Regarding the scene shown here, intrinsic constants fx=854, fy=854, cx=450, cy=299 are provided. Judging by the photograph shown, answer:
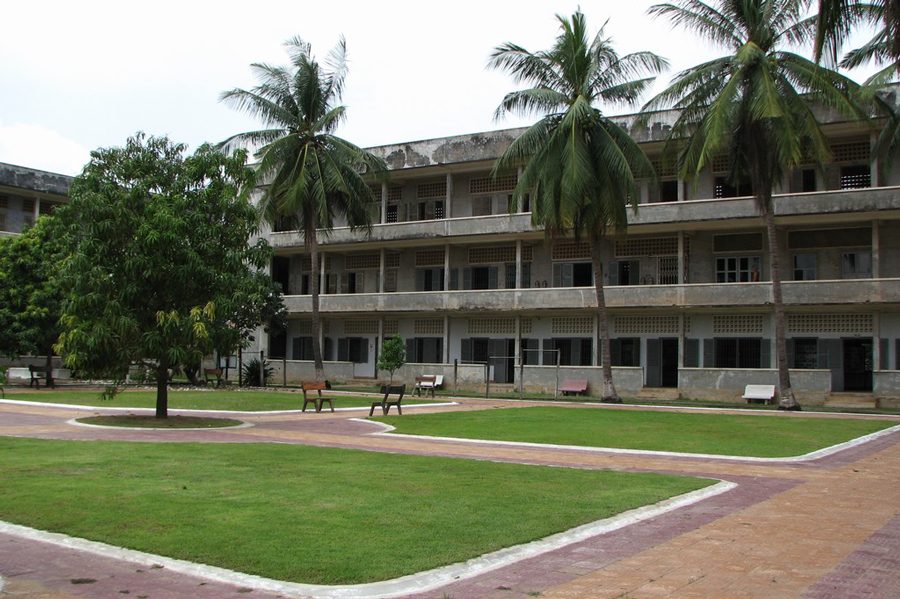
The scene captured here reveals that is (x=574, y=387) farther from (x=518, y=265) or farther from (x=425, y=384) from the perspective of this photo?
(x=425, y=384)

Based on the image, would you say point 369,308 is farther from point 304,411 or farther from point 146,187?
point 146,187

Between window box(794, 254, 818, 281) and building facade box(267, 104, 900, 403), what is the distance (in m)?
0.06

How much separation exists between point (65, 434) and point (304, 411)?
8614 millimetres

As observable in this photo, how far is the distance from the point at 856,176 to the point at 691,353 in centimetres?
1003

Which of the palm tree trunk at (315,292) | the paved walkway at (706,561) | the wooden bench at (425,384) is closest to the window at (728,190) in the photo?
the wooden bench at (425,384)

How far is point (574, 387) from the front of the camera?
3719 cm

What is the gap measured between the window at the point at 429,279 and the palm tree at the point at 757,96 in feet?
57.3

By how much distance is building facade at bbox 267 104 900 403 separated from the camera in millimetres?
34281

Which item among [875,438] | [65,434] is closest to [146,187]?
→ [65,434]

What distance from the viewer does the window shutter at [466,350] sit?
142 feet

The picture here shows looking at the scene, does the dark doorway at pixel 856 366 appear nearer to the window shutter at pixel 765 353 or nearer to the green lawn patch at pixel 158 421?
the window shutter at pixel 765 353

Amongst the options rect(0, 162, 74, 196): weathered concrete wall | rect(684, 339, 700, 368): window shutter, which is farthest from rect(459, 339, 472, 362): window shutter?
rect(0, 162, 74, 196): weathered concrete wall

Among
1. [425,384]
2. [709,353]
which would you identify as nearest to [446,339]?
[425,384]

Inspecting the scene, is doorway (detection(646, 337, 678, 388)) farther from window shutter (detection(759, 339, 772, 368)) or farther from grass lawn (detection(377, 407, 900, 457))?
grass lawn (detection(377, 407, 900, 457))
